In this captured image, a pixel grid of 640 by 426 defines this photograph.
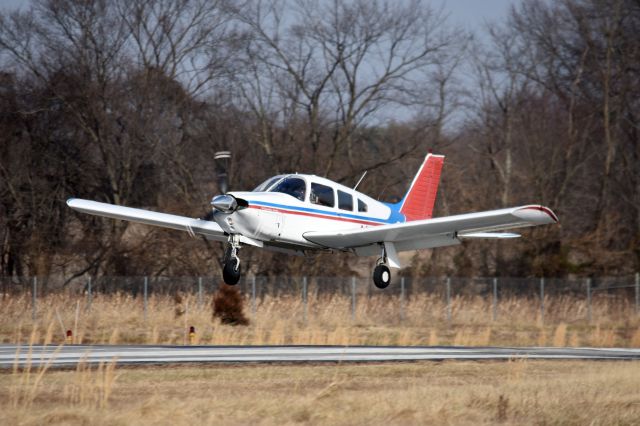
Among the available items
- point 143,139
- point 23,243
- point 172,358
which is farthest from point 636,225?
point 172,358

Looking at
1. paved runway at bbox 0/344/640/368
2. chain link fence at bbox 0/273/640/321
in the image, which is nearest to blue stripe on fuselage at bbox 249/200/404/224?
paved runway at bbox 0/344/640/368

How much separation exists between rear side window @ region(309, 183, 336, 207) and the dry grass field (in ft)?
15.1

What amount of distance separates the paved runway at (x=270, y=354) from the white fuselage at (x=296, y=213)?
8.43 feet

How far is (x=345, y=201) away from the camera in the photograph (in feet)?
72.0

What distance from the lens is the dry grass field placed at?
40.2 feet

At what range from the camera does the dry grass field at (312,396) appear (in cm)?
1226

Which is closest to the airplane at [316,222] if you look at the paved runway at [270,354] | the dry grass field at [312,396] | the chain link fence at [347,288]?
the paved runway at [270,354]

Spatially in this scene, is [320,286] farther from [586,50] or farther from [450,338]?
[586,50]

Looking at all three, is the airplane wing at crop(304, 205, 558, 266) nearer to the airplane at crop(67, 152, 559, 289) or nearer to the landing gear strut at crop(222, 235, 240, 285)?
the airplane at crop(67, 152, 559, 289)

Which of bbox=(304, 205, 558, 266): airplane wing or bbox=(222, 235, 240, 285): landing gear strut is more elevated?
bbox=(304, 205, 558, 266): airplane wing

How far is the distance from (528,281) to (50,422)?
30.4m

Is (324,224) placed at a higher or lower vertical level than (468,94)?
lower

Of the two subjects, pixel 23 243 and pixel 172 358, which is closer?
pixel 172 358

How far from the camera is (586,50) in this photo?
48375 mm
